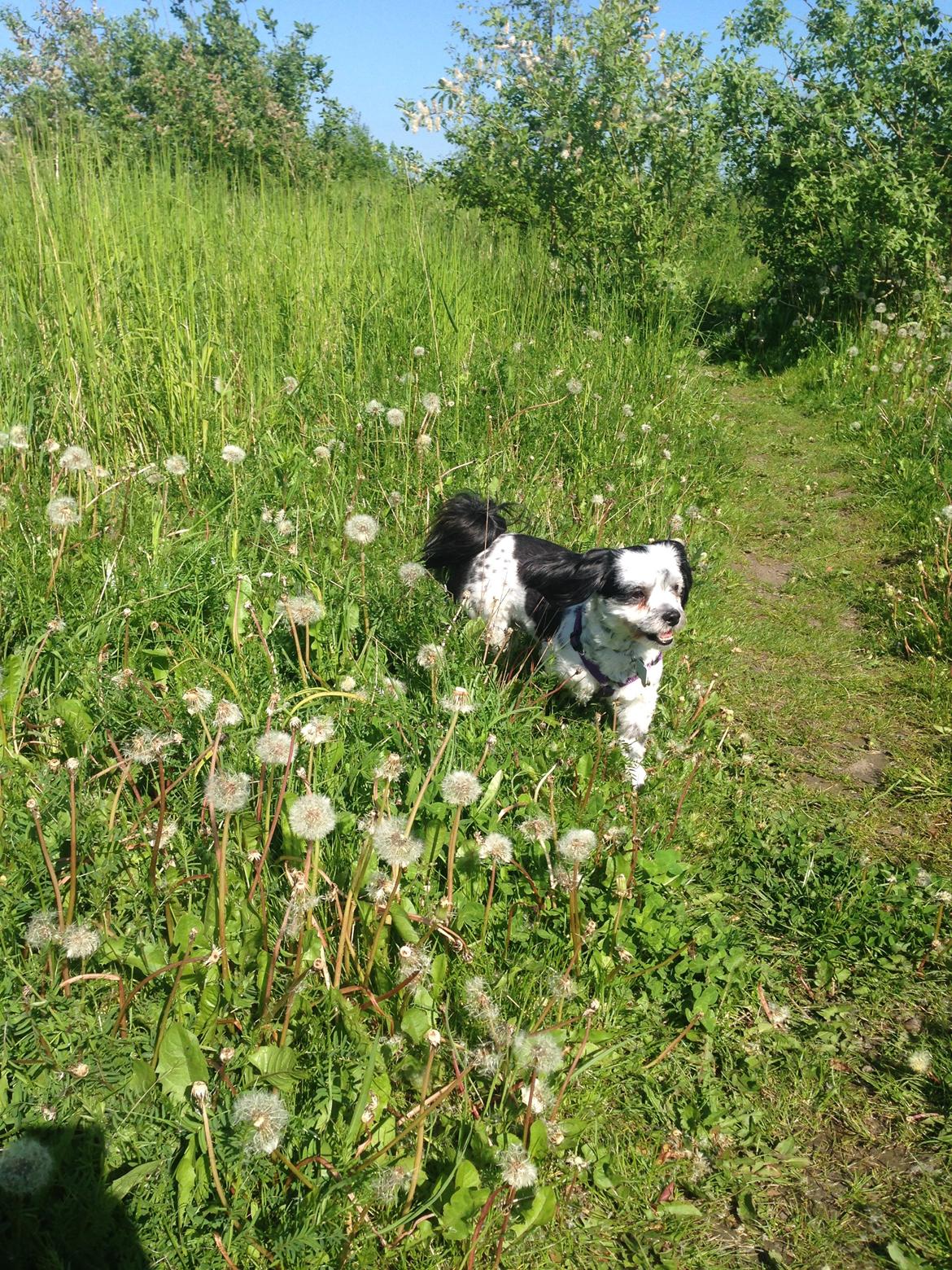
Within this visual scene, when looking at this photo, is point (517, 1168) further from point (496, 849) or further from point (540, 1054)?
point (496, 849)

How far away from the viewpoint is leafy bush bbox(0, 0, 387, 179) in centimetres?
516

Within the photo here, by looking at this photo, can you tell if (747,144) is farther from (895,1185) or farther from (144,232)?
(895,1185)

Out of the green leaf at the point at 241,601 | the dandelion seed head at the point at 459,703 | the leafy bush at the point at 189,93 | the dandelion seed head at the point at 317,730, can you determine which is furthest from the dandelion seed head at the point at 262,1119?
the leafy bush at the point at 189,93

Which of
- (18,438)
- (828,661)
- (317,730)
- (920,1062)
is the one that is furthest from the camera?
(828,661)

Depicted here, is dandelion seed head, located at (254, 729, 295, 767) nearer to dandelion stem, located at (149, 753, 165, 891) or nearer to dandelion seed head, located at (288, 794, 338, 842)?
dandelion seed head, located at (288, 794, 338, 842)

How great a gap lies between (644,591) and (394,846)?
5.84ft

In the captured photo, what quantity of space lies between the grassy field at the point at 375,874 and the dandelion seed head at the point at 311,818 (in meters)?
0.01

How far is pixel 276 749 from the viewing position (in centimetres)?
188

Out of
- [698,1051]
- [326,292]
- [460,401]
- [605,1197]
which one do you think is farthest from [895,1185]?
[326,292]

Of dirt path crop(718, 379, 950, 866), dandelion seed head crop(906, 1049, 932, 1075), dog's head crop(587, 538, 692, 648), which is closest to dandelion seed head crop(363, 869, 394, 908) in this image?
dandelion seed head crop(906, 1049, 932, 1075)

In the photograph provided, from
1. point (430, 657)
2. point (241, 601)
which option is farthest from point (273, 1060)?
point (241, 601)

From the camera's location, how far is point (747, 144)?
28.1ft

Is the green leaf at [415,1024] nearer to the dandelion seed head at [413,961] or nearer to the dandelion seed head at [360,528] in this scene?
the dandelion seed head at [413,961]

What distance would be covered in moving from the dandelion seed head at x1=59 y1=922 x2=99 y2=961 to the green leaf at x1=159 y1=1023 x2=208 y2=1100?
237mm
